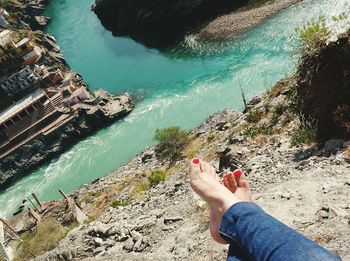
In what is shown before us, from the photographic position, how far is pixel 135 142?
114 feet

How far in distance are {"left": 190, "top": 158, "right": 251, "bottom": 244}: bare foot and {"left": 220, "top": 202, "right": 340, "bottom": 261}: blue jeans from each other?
33cm

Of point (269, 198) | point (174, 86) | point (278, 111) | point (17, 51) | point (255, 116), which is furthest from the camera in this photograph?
point (17, 51)

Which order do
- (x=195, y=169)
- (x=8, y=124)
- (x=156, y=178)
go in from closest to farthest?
(x=195, y=169), (x=156, y=178), (x=8, y=124)

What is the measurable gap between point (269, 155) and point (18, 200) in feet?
88.6

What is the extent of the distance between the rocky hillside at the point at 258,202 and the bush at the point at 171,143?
21.9ft

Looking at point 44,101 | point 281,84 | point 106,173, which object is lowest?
point 106,173

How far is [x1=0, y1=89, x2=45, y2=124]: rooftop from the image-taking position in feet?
130

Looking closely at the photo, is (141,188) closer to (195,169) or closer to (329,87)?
(329,87)

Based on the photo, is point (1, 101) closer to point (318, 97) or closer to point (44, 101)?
point (44, 101)

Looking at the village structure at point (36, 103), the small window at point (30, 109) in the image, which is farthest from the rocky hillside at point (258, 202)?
the small window at point (30, 109)

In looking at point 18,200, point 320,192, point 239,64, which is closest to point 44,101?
point 18,200

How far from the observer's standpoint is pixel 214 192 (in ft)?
16.1

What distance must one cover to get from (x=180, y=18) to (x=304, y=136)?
39.7 metres

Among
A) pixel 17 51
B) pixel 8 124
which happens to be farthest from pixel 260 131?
pixel 17 51
